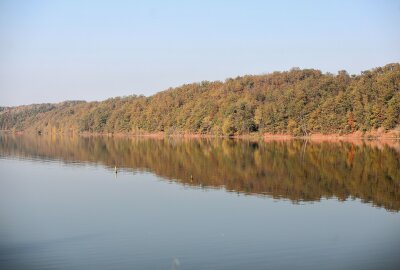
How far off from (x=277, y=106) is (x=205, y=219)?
86.4 m

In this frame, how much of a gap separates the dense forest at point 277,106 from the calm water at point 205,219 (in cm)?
5189

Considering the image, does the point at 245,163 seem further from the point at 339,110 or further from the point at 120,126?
the point at 120,126

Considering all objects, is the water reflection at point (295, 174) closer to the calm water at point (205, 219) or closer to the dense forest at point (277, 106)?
the calm water at point (205, 219)

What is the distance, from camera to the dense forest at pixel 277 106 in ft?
290

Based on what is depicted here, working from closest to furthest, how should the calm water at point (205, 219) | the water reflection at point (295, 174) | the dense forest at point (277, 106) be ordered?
the calm water at point (205, 219)
the water reflection at point (295, 174)
the dense forest at point (277, 106)

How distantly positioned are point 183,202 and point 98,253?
10.3 meters

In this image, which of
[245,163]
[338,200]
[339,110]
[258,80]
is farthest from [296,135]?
[338,200]

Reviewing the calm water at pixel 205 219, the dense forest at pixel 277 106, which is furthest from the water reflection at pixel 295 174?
the dense forest at pixel 277 106

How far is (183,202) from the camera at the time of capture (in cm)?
2631

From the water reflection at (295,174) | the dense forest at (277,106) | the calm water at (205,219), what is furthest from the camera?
the dense forest at (277,106)

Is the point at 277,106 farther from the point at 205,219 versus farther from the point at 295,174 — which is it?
the point at 205,219

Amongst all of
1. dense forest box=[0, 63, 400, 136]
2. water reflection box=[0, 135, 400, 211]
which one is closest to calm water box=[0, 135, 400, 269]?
water reflection box=[0, 135, 400, 211]

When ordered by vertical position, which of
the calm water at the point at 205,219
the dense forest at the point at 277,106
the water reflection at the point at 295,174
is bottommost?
the calm water at the point at 205,219

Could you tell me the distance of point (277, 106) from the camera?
105750 mm
